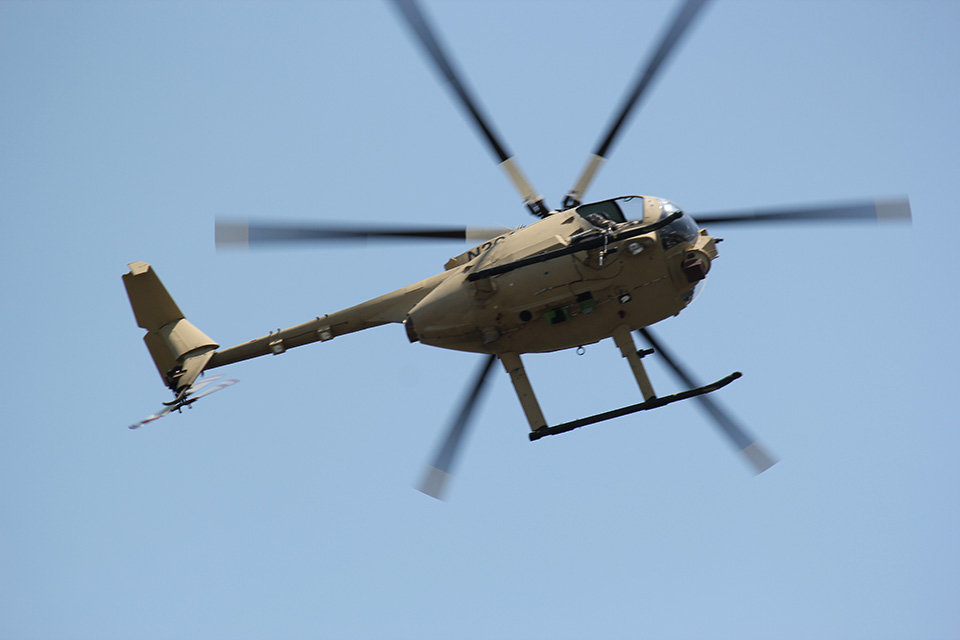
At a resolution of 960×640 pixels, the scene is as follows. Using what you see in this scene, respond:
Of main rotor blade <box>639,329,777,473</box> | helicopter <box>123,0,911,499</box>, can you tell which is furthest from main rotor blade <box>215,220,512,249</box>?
main rotor blade <box>639,329,777,473</box>

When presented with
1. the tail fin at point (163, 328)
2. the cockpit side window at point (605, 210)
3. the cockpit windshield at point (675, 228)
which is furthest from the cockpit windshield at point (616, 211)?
the tail fin at point (163, 328)

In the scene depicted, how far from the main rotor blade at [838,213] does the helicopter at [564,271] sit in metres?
0.02

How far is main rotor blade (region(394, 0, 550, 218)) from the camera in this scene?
15883mm

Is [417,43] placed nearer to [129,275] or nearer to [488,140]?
[488,140]

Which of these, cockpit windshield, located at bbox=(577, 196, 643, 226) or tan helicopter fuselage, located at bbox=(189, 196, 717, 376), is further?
cockpit windshield, located at bbox=(577, 196, 643, 226)

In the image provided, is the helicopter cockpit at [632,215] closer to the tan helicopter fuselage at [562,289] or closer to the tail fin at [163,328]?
the tan helicopter fuselage at [562,289]

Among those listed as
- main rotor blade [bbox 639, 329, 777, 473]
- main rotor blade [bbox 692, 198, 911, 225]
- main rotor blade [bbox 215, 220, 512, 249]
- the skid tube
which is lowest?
main rotor blade [bbox 639, 329, 777, 473]

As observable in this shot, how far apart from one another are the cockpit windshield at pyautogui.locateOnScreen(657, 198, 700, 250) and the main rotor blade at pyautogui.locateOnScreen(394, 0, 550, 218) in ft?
6.83

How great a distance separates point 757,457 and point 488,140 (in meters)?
7.38

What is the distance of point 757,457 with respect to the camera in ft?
58.6

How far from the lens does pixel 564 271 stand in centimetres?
1686

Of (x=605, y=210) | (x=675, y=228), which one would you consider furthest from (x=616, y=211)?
(x=675, y=228)

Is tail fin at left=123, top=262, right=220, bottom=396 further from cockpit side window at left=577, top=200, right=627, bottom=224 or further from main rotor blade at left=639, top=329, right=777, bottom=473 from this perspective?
main rotor blade at left=639, top=329, right=777, bottom=473

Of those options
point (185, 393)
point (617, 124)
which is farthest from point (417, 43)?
point (185, 393)
